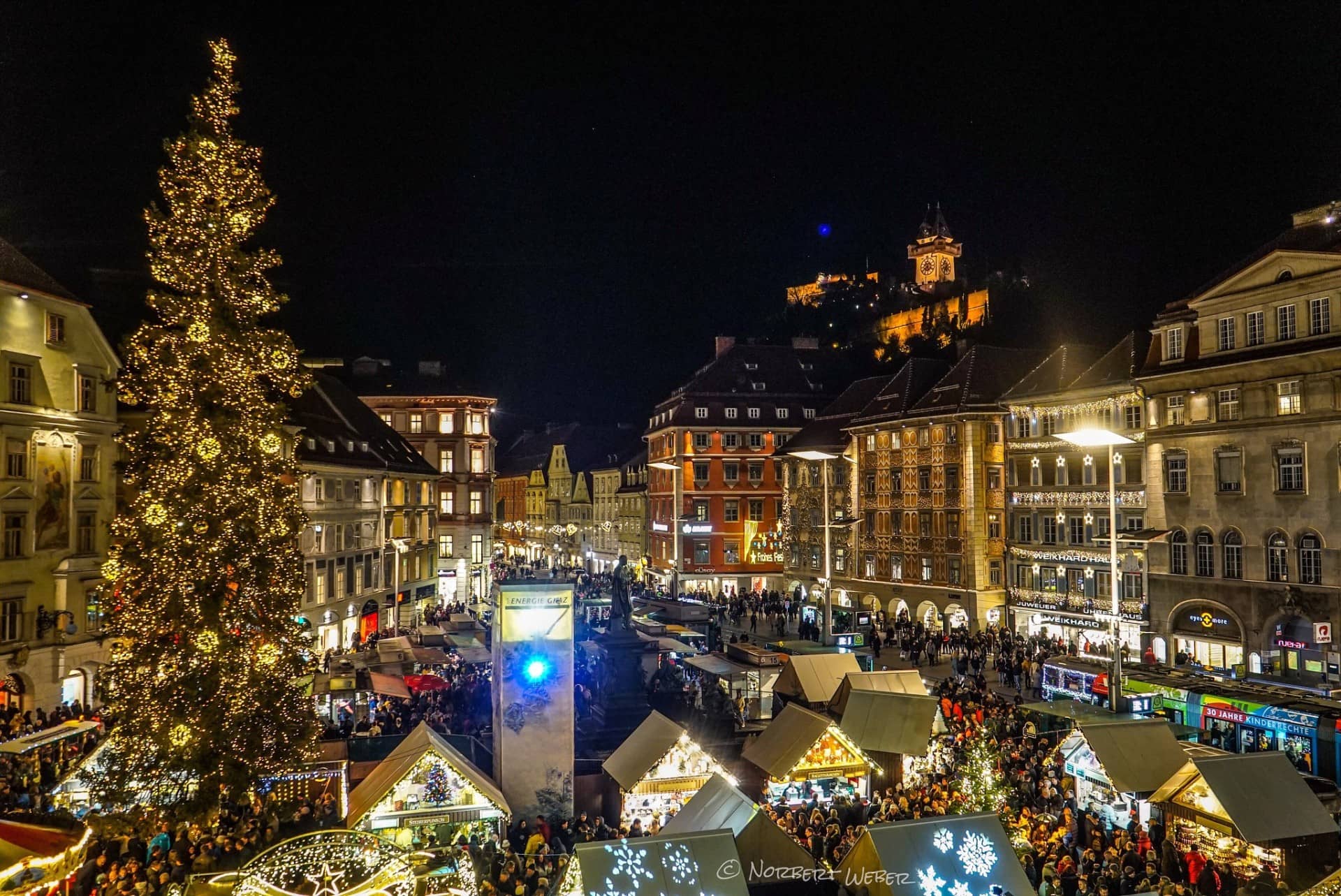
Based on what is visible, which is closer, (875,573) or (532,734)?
(532,734)

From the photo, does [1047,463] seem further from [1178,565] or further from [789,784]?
[789,784]

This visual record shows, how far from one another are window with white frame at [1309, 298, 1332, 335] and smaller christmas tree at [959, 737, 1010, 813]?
79.7 ft

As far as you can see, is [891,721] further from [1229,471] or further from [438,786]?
[1229,471]

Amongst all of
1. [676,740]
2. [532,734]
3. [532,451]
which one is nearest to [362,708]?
[532,734]

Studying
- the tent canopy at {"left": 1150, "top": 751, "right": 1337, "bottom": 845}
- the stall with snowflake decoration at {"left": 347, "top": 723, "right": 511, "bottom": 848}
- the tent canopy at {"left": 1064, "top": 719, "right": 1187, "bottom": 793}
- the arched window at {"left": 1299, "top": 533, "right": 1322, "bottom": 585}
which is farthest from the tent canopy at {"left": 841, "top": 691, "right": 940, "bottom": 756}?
the arched window at {"left": 1299, "top": 533, "right": 1322, "bottom": 585}

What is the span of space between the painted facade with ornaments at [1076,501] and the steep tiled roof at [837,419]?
14.7 meters

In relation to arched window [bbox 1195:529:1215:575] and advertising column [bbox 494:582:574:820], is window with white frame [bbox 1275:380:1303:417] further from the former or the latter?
advertising column [bbox 494:582:574:820]

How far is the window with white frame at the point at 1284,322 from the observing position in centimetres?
3609

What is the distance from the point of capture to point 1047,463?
48.3 meters

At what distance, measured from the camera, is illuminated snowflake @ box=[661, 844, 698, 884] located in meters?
13.1

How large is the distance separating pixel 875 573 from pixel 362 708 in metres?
35.0

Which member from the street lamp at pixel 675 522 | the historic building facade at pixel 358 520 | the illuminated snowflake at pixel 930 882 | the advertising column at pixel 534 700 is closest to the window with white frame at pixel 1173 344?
the advertising column at pixel 534 700

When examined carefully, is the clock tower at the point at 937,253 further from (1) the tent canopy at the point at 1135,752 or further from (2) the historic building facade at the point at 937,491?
(1) the tent canopy at the point at 1135,752

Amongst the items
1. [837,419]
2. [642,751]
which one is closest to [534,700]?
[642,751]
